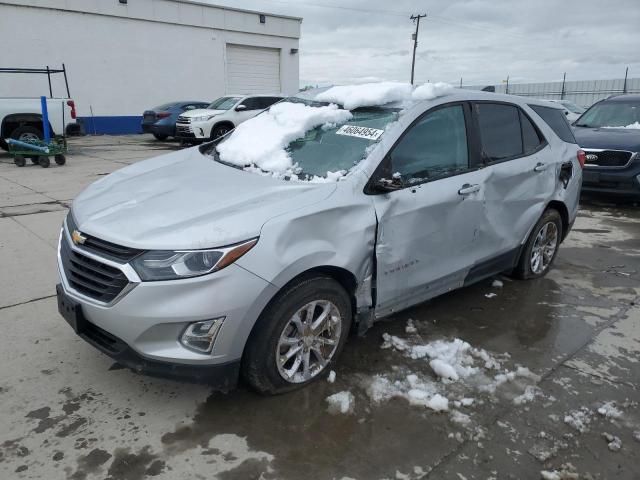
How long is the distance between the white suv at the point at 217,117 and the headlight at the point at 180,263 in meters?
13.2

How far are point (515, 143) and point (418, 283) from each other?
1.65 m

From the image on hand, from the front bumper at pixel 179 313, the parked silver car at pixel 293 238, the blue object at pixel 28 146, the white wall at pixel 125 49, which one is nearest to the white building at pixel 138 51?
the white wall at pixel 125 49

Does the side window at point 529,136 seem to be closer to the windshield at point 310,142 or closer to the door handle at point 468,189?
the door handle at point 468,189

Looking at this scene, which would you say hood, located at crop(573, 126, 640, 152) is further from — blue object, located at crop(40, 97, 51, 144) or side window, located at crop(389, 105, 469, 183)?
blue object, located at crop(40, 97, 51, 144)

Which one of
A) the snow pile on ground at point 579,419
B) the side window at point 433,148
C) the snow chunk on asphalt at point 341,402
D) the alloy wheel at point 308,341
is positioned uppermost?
the side window at point 433,148

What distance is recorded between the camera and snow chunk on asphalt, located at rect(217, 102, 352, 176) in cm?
335

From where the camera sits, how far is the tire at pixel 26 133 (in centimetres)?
1185

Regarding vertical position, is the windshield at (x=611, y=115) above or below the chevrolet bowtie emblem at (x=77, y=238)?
above

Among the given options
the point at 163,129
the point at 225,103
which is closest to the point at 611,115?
the point at 225,103

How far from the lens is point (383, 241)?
3.00m

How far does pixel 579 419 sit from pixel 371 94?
236cm

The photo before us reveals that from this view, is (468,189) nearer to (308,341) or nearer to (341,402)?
(308,341)

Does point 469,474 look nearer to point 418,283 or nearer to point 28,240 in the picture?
point 418,283

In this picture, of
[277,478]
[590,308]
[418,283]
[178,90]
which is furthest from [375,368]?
[178,90]
